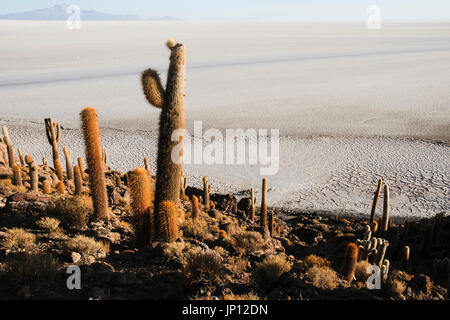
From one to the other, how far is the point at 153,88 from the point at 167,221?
233 cm

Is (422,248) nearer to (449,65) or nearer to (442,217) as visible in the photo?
(442,217)

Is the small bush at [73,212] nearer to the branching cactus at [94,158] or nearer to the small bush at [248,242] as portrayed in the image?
the branching cactus at [94,158]

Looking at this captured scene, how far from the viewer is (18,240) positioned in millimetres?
6539

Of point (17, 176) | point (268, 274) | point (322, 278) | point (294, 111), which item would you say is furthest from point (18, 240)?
point (294, 111)

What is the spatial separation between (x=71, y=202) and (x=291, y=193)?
8.65 metres

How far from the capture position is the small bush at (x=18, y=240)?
6379 millimetres

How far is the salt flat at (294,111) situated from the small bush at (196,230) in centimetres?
566

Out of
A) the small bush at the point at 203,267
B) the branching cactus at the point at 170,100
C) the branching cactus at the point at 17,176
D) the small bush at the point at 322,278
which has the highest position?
the branching cactus at the point at 170,100

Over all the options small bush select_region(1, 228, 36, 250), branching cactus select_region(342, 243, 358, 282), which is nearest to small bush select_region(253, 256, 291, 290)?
branching cactus select_region(342, 243, 358, 282)

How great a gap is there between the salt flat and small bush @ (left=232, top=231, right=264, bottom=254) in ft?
19.0

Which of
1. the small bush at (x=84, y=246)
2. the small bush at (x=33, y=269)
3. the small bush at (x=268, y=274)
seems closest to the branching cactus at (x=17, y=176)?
the small bush at (x=84, y=246)

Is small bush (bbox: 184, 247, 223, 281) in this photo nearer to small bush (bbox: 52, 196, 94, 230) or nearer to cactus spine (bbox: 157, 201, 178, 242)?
cactus spine (bbox: 157, 201, 178, 242)

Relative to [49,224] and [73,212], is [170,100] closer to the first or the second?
[73,212]

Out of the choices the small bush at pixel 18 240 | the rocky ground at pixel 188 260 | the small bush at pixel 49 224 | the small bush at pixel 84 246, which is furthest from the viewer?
the small bush at pixel 49 224
